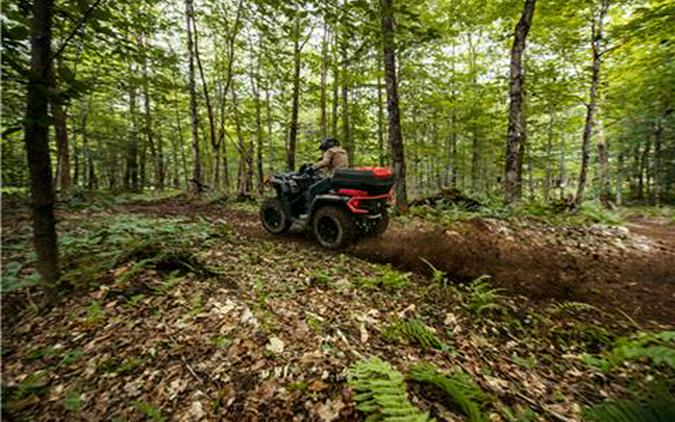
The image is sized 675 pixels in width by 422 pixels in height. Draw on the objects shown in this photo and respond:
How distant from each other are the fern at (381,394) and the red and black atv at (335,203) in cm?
295

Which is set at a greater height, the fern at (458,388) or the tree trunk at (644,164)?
the tree trunk at (644,164)

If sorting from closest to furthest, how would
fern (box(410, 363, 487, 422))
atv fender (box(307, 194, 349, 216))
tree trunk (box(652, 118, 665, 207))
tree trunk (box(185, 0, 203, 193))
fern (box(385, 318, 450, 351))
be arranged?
1. fern (box(410, 363, 487, 422))
2. fern (box(385, 318, 450, 351))
3. atv fender (box(307, 194, 349, 216))
4. tree trunk (box(185, 0, 203, 193))
5. tree trunk (box(652, 118, 665, 207))

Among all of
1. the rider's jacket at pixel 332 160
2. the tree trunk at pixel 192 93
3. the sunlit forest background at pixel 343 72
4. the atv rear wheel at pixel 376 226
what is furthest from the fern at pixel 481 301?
the tree trunk at pixel 192 93

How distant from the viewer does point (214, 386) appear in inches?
68.2

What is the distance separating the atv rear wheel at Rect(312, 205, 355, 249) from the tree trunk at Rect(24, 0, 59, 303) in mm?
3354

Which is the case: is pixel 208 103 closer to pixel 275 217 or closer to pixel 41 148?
pixel 275 217

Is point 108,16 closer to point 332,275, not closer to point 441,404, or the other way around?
point 332,275

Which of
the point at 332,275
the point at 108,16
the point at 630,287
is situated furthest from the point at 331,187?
the point at 630,287

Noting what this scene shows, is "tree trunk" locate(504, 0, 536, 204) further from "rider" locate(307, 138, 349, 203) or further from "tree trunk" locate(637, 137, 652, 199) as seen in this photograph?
"tree trunk" locate(637, 137, 652, 199)

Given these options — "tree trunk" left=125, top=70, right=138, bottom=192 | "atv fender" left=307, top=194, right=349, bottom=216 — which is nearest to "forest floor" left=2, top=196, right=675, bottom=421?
"atv fender" left=307, top=194, right=349, bottom=216

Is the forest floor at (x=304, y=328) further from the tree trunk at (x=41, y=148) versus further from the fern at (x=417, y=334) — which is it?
the tree trunk at (x=41, y=148)

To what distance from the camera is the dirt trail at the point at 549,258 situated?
331 centimetres

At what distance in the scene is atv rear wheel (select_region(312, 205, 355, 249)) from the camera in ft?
15.3

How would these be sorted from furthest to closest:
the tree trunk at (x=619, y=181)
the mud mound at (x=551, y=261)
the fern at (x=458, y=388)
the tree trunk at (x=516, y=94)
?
the tree trunk at (x=619, y=181) → the tree trunk at (x=516, y=94) → the mud mound at (x=551, y=261) → the fern at (x=458, y=388)
